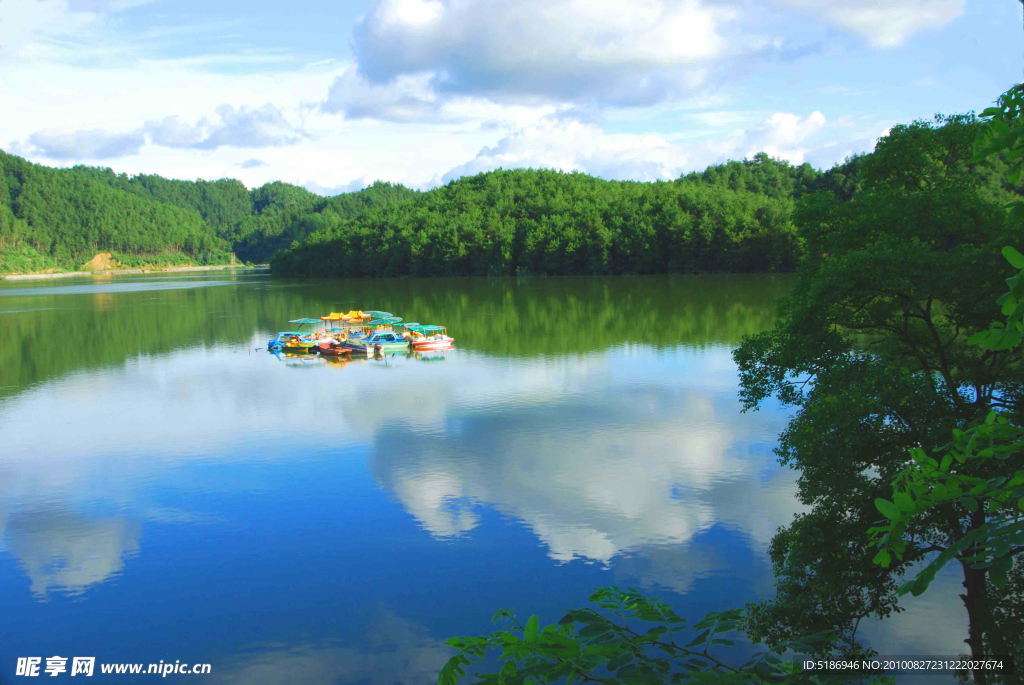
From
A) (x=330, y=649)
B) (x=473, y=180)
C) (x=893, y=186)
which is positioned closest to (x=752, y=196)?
(x=473, y=180)

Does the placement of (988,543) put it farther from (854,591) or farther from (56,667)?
(56,667)

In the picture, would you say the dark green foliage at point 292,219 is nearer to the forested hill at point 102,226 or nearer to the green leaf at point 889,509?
the forested hill at point 102,226

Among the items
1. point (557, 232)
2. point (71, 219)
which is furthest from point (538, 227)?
point (71, 219)

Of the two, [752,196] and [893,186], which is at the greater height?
[752,196]

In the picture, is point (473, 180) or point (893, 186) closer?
point (893, 186)

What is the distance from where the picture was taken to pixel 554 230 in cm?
9131

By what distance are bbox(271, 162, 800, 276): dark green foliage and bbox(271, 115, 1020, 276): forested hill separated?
140mm

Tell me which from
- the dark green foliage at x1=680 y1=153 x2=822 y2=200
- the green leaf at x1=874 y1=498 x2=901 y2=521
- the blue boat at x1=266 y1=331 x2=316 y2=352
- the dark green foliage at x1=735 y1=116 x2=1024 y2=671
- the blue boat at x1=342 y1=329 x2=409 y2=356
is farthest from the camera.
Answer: the dark green foliage at x1=680 y1=153 x2=822 y2=200

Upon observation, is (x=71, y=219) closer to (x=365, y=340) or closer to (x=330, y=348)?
(x=365, y=340)

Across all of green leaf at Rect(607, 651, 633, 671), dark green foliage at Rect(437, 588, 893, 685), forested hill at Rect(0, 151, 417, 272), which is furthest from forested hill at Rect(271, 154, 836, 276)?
green leaf at Rect(607, 651, 633, 671)

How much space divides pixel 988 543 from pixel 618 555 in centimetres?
1069

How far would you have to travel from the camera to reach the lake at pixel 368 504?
11180mm

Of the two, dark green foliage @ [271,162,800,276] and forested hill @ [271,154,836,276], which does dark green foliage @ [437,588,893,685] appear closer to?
dark green foliage @ [271,162,800,276]

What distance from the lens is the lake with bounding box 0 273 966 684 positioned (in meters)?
11.2
